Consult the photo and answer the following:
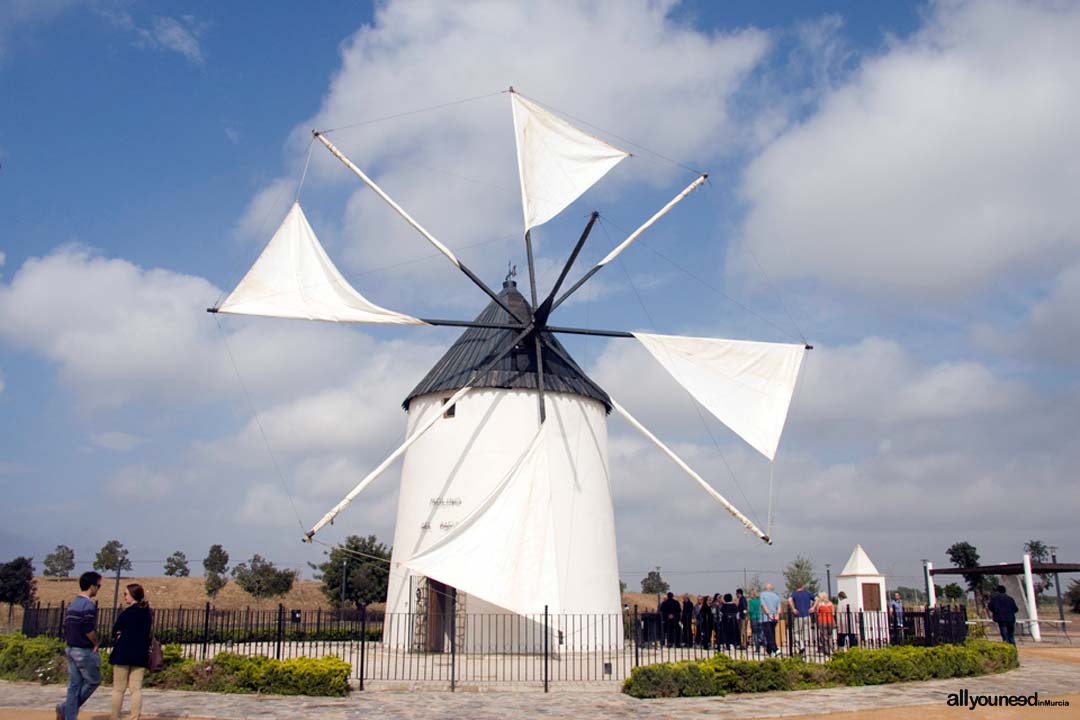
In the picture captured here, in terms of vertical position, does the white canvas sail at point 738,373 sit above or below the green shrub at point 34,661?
above

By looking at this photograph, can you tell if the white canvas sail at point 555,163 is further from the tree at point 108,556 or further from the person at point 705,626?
the tree at point 108,556

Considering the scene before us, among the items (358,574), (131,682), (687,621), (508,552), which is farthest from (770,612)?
(358,574)

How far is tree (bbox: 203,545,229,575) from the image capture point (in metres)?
50.8

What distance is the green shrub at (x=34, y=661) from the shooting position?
45.6 feet

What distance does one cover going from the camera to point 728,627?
61.8ft

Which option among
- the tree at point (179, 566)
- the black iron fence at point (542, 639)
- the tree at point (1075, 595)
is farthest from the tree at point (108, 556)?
the tree at point (1075, 595)

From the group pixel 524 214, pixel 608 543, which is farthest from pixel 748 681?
pixel 524 214

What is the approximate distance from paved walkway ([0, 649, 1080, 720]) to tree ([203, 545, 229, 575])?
128 feet

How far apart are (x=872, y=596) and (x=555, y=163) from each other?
16.5 m

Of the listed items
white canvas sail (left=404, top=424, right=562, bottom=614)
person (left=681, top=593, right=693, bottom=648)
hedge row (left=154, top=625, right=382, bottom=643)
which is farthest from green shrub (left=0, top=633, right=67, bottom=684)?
person (left=681, top=593, right=693, bottom=648)

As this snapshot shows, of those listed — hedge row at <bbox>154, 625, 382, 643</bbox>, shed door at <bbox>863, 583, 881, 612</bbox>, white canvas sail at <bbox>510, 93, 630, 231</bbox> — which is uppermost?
white canvas sail at <bbox>510, 93, 630, 231</bbox>

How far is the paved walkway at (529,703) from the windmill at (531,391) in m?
4.20

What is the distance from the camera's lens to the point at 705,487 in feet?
57.0

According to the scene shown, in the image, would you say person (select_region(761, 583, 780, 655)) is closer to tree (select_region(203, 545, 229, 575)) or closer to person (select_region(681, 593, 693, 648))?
person (select_region(681, 593, 693, 648))
